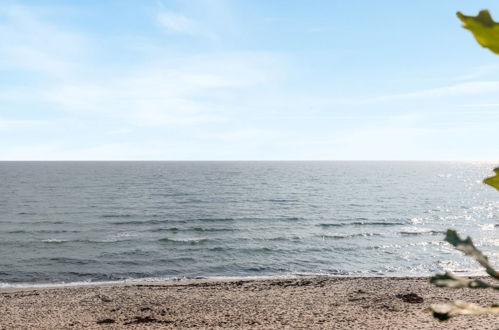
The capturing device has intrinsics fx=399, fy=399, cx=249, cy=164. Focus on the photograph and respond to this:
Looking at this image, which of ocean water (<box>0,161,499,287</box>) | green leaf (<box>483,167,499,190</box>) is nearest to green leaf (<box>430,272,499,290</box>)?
green leaf (<box>483,167,499,190</box>)

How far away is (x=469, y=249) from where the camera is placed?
1.45 m

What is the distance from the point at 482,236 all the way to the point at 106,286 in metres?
35.7

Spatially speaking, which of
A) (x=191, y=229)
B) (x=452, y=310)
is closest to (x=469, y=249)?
(x=452, y=310)

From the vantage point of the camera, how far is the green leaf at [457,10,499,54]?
124cm

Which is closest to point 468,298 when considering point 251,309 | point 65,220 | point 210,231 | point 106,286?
point 251,309

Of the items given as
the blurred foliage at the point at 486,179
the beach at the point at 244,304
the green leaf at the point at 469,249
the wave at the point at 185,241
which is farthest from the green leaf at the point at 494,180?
the wave at the point at 185,241

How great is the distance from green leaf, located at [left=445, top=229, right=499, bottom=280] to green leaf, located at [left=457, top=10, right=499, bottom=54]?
2.23 feet

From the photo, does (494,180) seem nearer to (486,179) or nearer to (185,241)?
(486,179)

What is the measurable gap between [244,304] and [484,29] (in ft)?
66.8

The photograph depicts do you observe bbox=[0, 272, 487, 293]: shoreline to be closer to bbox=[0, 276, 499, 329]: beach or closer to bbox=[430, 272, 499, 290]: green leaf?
bbox=[0, 276, 499, 329]: beach

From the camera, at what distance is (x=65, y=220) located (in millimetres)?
45750

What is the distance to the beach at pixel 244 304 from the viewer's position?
1723 centimetres

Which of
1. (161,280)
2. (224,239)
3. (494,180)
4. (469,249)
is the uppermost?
(494,180)

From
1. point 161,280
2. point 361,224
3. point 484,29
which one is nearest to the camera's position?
point 484,29
